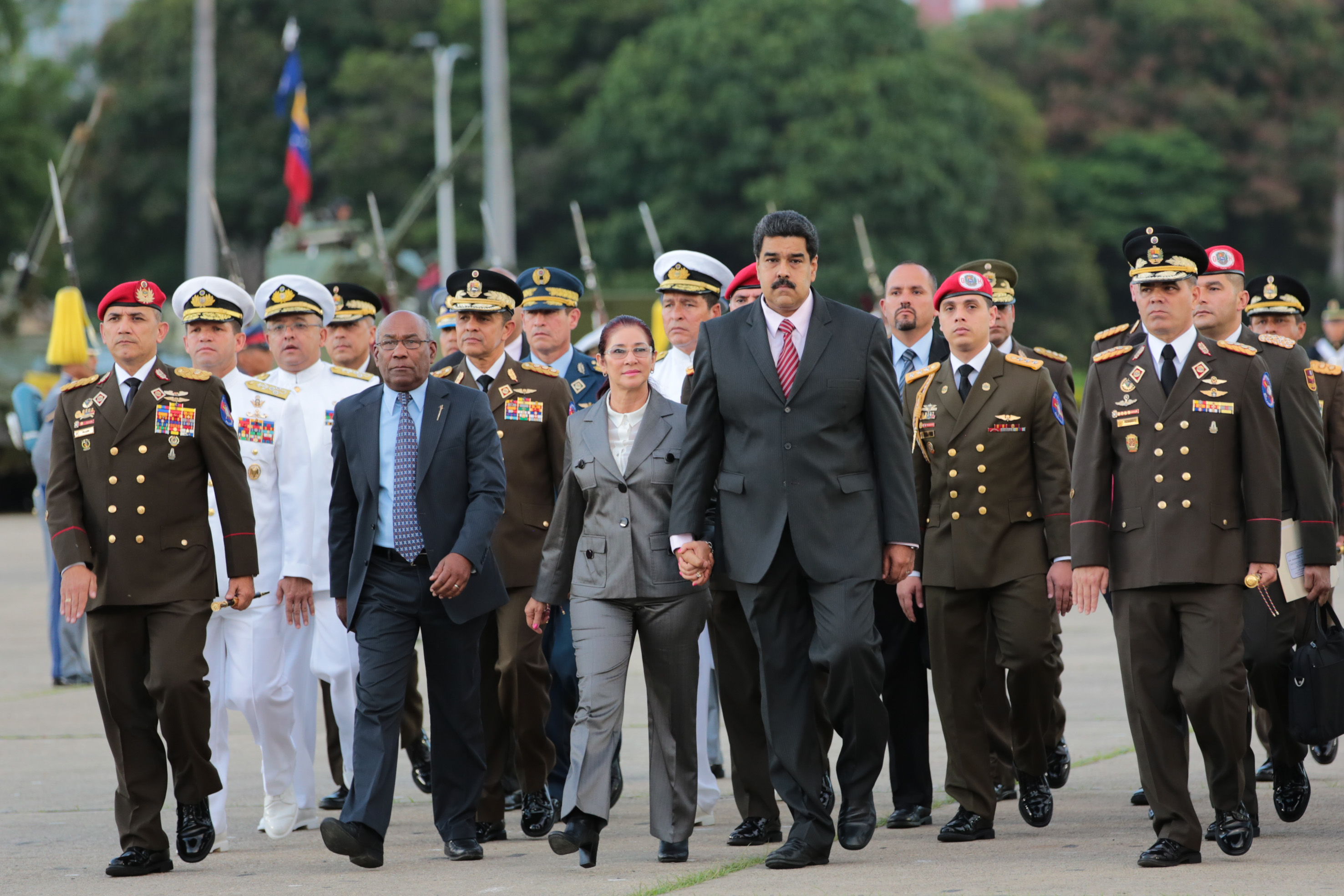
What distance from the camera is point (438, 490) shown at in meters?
7.53

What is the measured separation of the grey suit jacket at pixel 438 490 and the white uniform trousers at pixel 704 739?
963mm

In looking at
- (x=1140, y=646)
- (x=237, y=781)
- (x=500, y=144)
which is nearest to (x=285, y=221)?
(x=500, y=144)

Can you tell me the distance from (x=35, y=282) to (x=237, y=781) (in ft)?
88.8

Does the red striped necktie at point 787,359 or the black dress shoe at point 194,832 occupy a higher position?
the red striped necktie at point 787,359

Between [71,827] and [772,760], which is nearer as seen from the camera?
[772,760]

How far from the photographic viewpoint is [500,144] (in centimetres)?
2716

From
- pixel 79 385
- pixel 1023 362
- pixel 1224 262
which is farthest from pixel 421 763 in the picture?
pixel 1224 262

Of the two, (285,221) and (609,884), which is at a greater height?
(285,221)

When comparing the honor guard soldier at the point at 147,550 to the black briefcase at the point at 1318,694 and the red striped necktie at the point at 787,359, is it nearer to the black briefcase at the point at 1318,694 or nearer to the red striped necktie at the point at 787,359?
the red striped necktie at the point at 787,359

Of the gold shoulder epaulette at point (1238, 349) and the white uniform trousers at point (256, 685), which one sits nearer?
the gold shoulder epaulette at point (1238, 349)

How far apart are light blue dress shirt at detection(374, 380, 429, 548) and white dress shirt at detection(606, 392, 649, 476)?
0.72 metres

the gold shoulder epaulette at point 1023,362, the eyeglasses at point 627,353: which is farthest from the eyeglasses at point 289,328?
the gold shoulder epaulette at point 1023,362

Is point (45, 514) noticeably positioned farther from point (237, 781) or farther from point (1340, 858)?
point (1340, 858)

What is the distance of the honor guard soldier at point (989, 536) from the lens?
26.0 ft
